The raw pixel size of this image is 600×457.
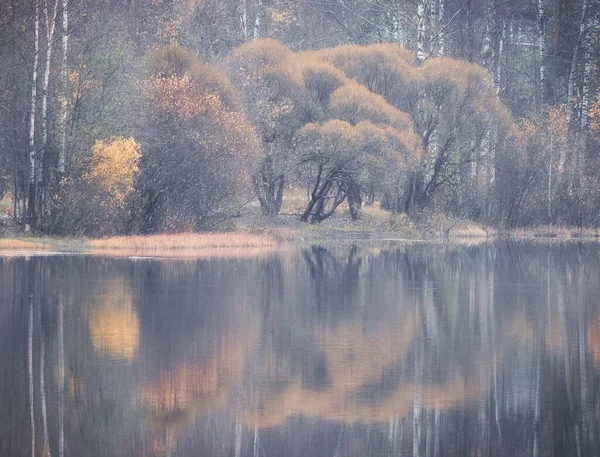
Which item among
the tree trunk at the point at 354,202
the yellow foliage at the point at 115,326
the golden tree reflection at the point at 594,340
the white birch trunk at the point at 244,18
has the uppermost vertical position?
the white birch trunk at the point at 244,18

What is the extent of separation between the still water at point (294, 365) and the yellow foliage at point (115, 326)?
0.16 ft

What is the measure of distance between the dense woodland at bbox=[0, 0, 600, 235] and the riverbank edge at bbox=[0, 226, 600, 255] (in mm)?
1189

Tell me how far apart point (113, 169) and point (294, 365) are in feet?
81.8

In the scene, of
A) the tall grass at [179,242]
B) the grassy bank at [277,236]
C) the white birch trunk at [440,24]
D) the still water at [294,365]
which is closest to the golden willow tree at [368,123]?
the grassy bank at [277,236]

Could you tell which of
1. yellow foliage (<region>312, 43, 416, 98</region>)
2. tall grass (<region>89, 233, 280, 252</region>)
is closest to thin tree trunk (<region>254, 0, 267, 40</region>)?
yellow foliage (<region>312, 43, 416, 98</region>)

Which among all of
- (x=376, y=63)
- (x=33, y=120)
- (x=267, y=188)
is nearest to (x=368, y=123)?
(x=267, y=188)

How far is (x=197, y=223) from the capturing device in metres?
44.2

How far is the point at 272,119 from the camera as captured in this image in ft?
159

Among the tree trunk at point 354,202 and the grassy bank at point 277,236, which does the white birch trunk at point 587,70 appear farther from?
the tree trunk at point 354,202

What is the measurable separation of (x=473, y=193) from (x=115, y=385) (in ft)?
136

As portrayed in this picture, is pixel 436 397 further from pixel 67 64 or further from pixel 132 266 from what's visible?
pixel 67 64

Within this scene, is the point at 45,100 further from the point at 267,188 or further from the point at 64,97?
the point at 267,188

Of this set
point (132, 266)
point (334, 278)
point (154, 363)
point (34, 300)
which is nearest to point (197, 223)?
point (132, 266)

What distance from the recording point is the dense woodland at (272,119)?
136ft
